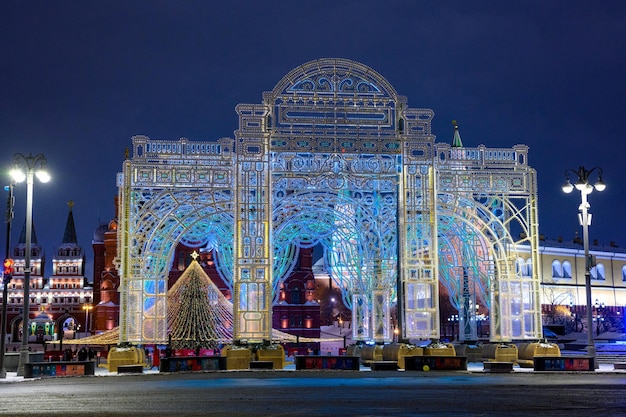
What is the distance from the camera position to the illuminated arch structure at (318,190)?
A: 1352 inches

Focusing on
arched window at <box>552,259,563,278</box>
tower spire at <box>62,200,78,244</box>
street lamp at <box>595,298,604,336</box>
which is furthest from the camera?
tower spire at <box>62,200,78,244</box>

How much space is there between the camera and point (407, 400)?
1961cm

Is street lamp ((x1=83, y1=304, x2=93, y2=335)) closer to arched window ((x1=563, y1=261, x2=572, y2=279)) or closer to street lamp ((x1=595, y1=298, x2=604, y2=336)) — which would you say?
arched window ((x1=563, y1=261, x2=572, y2=279))

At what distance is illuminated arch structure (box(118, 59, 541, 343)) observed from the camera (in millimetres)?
34344

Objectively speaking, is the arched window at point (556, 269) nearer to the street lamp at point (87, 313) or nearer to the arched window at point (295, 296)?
the arched window at point (295, 296)

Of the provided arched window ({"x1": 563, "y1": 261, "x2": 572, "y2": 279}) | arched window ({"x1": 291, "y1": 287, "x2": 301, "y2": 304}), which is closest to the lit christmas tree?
arched window ({"x1": 291, "y1": 287, "x2": 301, "y2": 304})

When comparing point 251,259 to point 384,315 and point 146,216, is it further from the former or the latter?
point 384,315

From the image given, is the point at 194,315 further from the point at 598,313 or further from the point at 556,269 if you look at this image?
the point at 556,269

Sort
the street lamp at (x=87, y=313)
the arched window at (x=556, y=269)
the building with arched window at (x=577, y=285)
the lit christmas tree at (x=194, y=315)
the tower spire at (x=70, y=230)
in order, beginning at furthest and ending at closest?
the tower spire at (x=70, y=230) → the street lamp at (x=87, y=313) → the arched window at (x=556, y=269) → the building with arched window at (x=577, y=285) → the lit christmas tree at (x=194, y=315)

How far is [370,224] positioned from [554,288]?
62779 mm

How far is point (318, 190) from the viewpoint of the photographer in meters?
35.5

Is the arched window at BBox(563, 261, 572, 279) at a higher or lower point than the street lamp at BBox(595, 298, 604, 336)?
higher

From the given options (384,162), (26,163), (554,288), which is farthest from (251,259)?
(554,288)

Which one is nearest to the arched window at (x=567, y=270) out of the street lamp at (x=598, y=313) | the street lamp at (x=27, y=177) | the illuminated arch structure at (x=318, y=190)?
the street lamp at (x=598, y=313)
